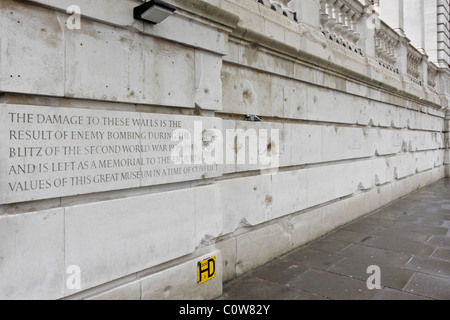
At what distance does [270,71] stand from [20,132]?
11.8 ft

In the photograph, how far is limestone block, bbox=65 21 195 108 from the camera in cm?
256

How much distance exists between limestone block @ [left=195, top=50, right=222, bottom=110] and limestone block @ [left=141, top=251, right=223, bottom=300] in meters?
1.70

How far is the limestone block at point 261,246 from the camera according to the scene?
430 cm

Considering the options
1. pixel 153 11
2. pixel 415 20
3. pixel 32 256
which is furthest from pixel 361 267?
pixel 415 20

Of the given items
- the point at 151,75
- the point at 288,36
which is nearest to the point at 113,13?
the point at 151,75

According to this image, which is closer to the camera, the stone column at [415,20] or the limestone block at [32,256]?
the limestone block at [32,256]

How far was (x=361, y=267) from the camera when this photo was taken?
4.40 meters

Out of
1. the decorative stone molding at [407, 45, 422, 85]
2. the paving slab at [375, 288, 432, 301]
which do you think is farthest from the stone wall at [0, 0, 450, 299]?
the decorative stone molding at [407, 45, 422, 85]

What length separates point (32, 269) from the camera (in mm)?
2299

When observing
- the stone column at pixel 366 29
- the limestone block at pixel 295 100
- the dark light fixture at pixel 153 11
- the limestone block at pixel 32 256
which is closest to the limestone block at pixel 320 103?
the limestone block at pixel 295 100

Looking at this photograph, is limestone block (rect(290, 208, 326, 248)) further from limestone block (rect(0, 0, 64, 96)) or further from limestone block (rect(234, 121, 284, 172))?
limestone block (rect(0, 0, 64, 96))

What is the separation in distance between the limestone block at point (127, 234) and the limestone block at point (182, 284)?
0.14 m

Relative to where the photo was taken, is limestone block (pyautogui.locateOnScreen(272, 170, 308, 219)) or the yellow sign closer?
the yellow sign

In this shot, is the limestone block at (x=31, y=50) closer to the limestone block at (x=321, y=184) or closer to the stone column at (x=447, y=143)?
the limestone block at (x=321, y=184)
